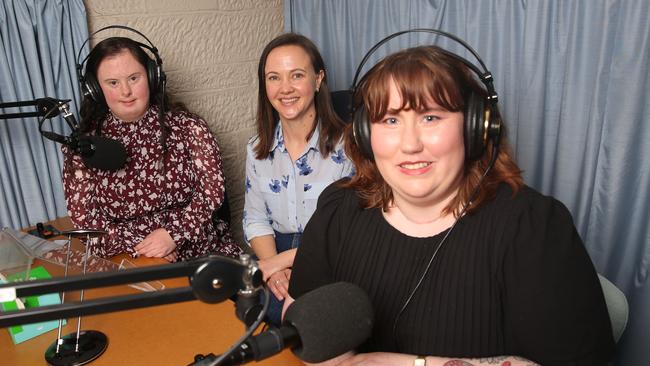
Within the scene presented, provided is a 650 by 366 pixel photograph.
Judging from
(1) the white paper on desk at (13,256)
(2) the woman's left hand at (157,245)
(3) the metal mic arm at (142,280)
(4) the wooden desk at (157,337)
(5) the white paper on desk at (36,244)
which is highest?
(3) the metal mic arm at (142,280)

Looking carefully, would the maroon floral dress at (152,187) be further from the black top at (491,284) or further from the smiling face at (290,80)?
the black top at (491,284)

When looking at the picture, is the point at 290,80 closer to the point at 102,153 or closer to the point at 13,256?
the point at 102,153

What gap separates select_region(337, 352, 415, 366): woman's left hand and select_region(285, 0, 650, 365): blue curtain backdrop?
1.08 meters

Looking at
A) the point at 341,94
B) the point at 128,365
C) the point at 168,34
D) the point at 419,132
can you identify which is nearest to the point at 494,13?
the point at 341,94

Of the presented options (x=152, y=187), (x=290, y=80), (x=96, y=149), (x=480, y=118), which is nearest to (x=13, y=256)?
(x=96, y=149)

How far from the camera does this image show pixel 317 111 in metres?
2.13

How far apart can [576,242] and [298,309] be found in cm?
69

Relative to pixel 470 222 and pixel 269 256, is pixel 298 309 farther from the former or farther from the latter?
Answer: pixel 269 256

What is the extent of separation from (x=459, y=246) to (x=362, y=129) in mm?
363

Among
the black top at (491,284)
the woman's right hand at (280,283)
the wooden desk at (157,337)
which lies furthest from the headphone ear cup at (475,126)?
the woman's right hand at (280,283)

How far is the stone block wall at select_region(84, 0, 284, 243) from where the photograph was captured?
2303mm

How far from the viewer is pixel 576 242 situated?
1075 mm

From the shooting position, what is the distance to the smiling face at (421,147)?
1.11 meters

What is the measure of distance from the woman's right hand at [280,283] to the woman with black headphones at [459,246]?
0.62 meters
